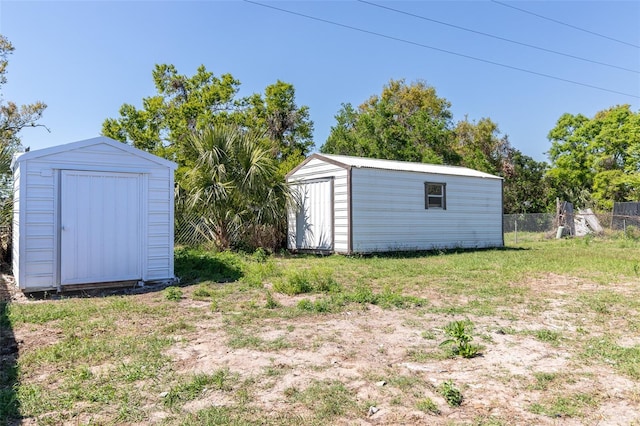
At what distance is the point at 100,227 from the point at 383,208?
758cm

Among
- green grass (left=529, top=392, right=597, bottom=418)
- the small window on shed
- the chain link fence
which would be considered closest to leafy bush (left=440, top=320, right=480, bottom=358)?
green grass (left=529, top=392, right=597, bottom=418)

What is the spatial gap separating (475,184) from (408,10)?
5959 millimetres

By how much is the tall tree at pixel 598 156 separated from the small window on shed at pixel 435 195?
1731cm

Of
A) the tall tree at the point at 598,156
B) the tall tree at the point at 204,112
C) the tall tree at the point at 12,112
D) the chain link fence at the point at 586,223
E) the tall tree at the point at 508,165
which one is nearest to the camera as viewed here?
the chain link fence at the point at 586,223

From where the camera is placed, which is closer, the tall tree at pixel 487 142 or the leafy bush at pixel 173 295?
the leafy bush at pixel 173 295

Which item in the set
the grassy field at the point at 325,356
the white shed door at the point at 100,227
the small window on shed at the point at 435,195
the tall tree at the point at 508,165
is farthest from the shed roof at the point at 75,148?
the tall tree at the point at 508,165

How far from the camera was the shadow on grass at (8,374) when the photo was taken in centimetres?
263

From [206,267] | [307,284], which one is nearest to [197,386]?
[307,284]

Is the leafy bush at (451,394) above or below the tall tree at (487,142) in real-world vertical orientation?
below

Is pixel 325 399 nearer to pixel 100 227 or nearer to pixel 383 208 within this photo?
pixel 100 227

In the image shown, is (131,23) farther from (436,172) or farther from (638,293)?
(638,293)

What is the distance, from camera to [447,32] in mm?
14703

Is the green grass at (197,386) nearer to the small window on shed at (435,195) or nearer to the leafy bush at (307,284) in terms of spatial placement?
the leafy bush at (307,284)

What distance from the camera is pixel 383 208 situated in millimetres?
12367
